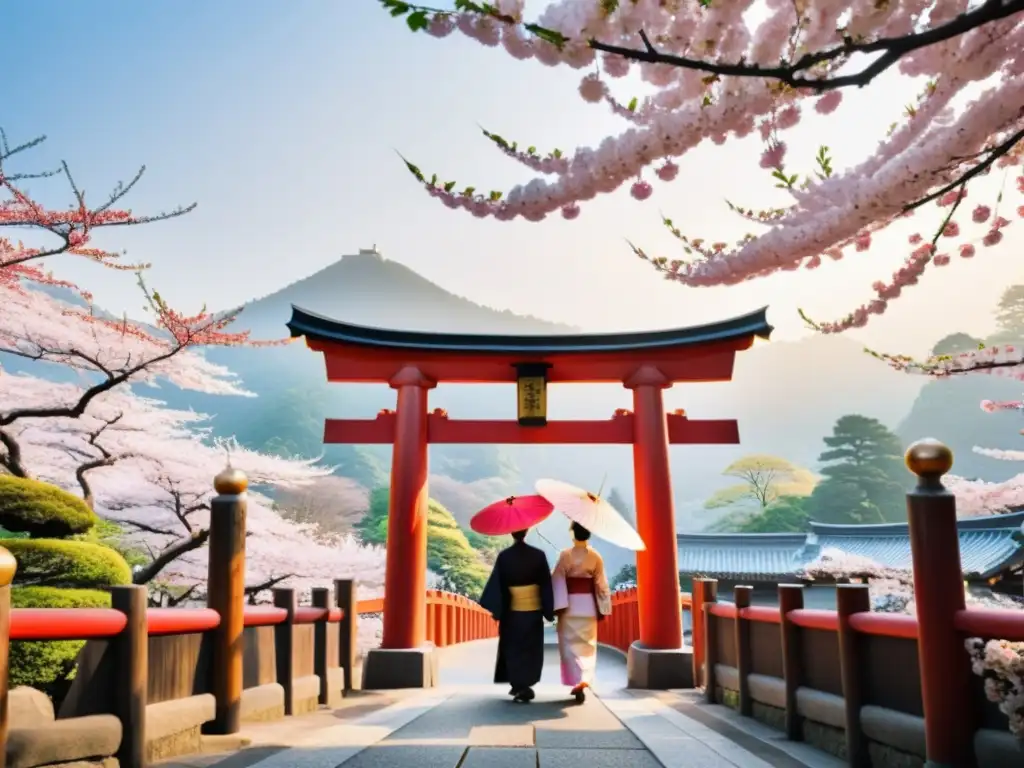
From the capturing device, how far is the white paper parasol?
22.7 ft

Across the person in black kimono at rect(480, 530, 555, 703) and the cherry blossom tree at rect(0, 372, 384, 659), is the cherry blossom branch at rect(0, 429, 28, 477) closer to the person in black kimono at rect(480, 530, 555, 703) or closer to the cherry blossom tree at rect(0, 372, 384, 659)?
the cherry blossom tree at rect(0, 372, 384, 659)

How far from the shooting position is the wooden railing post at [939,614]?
3.63m

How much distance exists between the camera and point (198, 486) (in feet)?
46.9

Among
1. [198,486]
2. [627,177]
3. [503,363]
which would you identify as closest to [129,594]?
[627,177]

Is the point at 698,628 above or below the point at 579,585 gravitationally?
below

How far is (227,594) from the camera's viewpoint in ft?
16.9

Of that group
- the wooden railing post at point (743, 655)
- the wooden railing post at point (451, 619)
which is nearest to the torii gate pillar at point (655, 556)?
the wooden railing post at point (743, 655)

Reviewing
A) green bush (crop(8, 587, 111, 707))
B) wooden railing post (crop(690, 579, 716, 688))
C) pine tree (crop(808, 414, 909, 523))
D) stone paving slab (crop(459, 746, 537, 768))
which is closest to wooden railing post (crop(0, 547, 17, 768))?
stone paving slab (crop(459, 746, 537, 768))

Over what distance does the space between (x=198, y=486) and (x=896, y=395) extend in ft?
331

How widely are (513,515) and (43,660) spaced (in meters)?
4.09

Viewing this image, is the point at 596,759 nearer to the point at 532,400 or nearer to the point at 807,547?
the point at 532,400

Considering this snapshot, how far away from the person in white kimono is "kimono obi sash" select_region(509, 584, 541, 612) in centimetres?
18

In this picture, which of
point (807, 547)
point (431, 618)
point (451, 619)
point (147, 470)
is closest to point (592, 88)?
point (147, 470)

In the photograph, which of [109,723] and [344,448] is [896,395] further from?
[109,723]
